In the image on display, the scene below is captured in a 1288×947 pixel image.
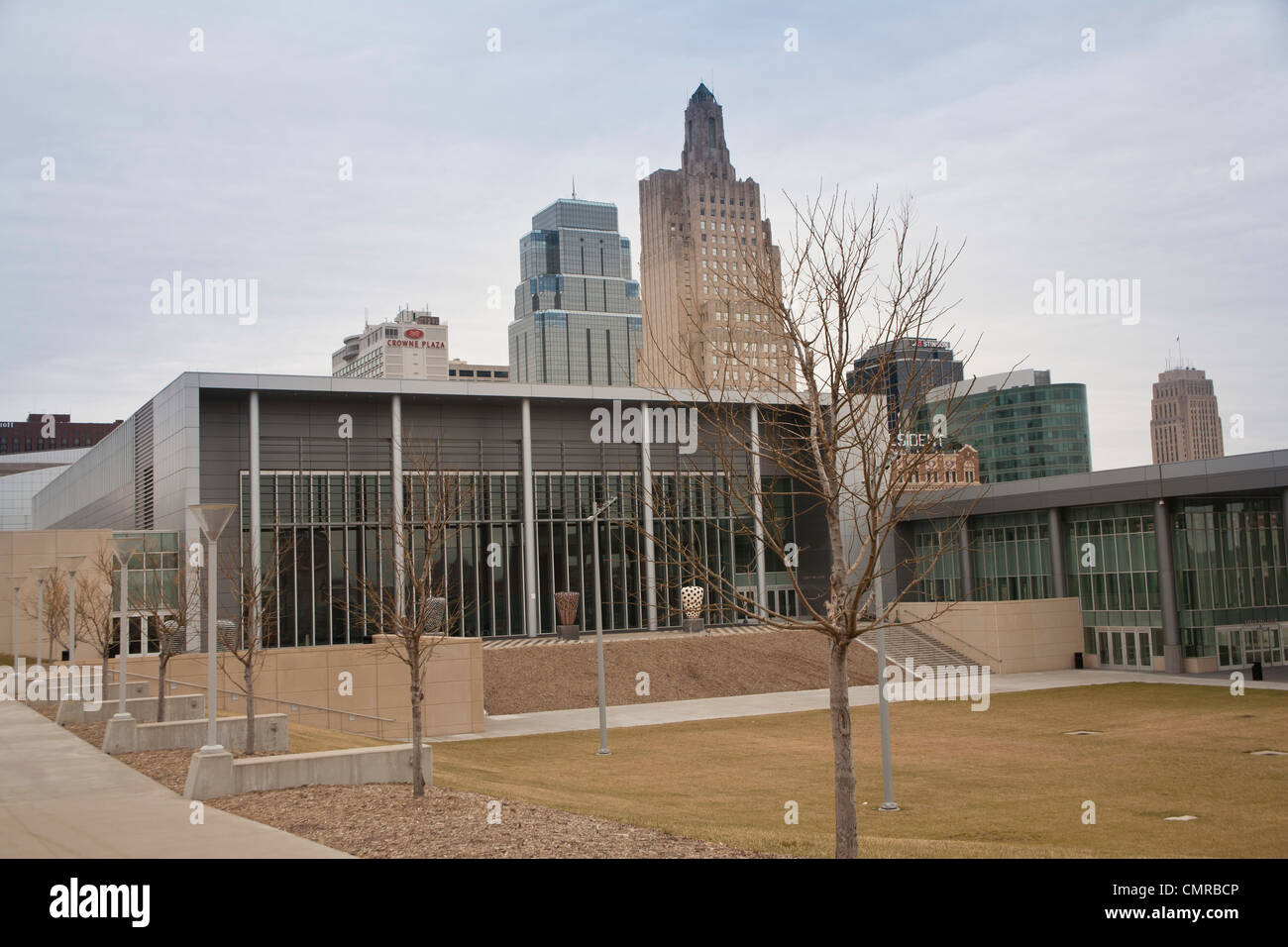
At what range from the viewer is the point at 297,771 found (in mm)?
16094

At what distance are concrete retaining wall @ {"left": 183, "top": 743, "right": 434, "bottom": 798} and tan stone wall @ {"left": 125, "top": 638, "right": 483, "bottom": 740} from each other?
1588 centimetres

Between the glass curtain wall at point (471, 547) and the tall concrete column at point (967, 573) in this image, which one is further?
the tall concrete column at point (967, 573)

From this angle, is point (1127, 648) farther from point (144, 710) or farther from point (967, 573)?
point (144, 710)

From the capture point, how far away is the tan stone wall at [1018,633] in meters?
48.2

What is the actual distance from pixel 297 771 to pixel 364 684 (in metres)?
18.1

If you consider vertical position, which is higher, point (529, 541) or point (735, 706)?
point (529, 541)

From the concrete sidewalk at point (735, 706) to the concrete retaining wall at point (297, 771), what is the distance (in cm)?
→ 1577

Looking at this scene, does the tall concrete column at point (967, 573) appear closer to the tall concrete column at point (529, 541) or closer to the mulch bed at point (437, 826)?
the tall concrete column at point (529, 541)

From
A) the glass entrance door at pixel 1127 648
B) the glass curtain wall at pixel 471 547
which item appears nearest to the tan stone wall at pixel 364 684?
the glass curtain wall at pixel 471 547

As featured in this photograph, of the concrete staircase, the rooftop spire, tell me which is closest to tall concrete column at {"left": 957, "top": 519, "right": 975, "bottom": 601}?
the concrete staircase

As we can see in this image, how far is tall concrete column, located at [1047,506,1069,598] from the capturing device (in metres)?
51.4

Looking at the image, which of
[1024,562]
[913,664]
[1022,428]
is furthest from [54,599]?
[1022,428]

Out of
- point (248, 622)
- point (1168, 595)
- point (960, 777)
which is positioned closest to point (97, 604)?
point (248, 622)

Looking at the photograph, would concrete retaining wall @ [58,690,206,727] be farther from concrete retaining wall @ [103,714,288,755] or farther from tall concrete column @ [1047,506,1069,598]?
tall concrete column @ [1047,506,1069,598]
